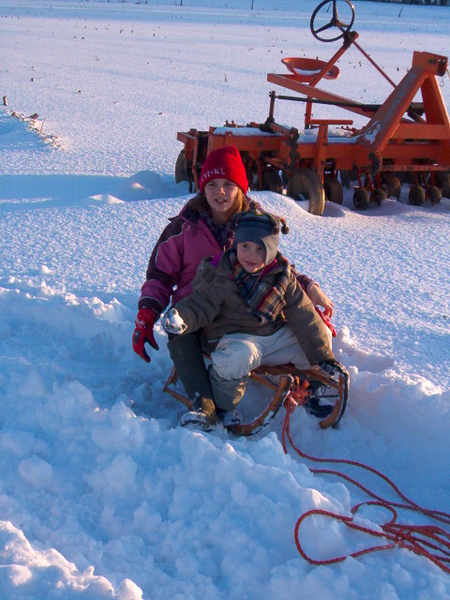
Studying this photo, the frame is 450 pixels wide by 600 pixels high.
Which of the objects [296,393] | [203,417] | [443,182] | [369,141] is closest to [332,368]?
[296,393]

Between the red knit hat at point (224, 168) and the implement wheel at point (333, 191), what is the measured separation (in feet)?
11.1

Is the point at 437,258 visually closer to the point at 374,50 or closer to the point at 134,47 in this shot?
the point at 134,47

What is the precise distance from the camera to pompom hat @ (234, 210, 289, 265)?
2.77 m

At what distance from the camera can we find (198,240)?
3.16m

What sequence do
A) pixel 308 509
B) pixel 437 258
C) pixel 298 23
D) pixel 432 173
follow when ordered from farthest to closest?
pixel 298 23 → pixel 432 173 → pixel 437 258 → pixel 308 509

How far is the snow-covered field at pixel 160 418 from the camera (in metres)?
1.92

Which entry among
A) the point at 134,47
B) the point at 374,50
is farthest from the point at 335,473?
the point at 374,50

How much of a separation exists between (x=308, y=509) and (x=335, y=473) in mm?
456

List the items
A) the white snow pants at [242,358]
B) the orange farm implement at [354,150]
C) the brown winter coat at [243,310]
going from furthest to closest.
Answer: the orange farm implement at [354,150] → the brown winter coat at [243,310] → the white snow pants at [242,358]

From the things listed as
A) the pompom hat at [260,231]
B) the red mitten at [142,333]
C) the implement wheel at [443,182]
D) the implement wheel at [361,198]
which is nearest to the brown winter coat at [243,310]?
the pompom hat at [260,231]

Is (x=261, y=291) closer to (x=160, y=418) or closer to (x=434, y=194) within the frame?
(x=160, y=418)

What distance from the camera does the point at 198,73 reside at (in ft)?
46.4

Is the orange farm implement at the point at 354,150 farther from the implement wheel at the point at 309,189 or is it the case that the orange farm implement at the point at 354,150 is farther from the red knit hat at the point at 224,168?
the red knit hat at the point at 224,168

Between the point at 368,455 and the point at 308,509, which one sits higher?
the point at 308,509
